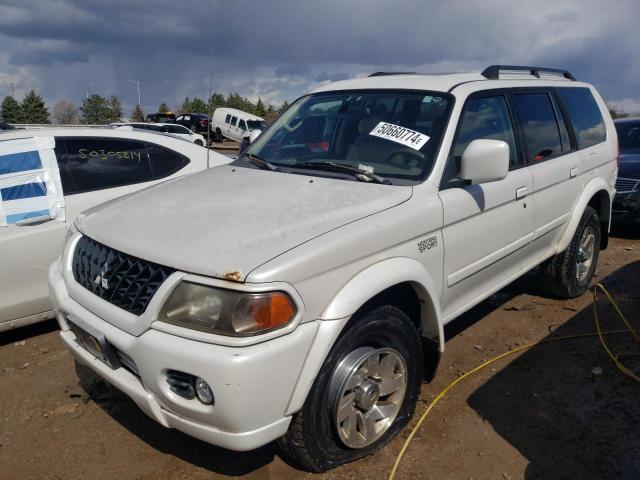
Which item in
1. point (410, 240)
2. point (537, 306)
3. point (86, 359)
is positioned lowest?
point (537, 306)

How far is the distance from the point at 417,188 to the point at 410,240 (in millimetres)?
326

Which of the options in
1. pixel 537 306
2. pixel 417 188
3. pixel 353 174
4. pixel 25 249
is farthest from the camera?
pixel 537 306

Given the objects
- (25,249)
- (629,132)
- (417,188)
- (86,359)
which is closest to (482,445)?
(417,188)

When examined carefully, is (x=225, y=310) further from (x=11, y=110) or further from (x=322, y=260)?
(x=11, y=110)

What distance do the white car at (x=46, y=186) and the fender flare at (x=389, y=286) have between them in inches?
104

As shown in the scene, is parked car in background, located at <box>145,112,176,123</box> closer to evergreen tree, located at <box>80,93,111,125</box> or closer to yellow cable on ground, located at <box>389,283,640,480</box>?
evergreen tree, located at <box>80,93,111,125</box>

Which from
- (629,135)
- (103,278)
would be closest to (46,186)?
(103,278)

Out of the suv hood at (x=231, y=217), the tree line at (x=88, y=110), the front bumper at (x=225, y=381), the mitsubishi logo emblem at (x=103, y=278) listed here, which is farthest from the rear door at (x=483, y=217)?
the tree line at (x=88, y=110)

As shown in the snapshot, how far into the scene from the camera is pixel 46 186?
4.14 metres

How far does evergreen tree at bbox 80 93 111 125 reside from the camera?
2010 inches

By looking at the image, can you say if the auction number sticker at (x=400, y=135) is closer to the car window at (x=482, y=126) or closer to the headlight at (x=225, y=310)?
the car window at (x=482, y=126)

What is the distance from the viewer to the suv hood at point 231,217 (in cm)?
227

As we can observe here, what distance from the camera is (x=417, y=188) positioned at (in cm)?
292

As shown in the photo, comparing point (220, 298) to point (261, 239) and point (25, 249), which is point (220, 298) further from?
point (25, 249)
